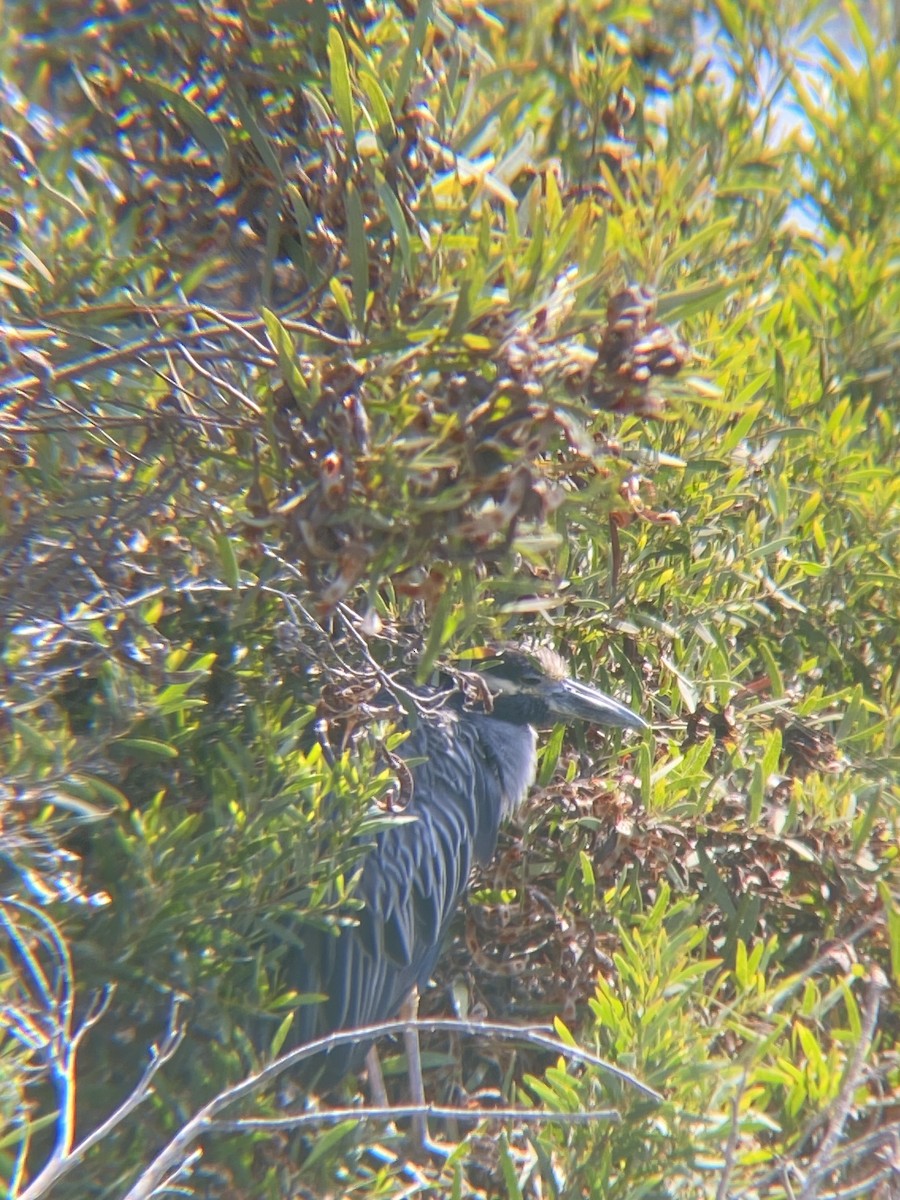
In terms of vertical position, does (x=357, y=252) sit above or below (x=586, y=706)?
above

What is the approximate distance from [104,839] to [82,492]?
573 mm

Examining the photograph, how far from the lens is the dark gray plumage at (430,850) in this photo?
190 centimetres

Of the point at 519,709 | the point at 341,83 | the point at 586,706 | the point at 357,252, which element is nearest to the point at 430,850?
the point at 519,709

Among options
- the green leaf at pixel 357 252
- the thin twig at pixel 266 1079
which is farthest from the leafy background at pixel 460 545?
the thin twig at pixel 266 1079

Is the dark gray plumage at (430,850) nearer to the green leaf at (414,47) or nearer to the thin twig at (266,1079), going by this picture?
the thin twig at (266,1079)

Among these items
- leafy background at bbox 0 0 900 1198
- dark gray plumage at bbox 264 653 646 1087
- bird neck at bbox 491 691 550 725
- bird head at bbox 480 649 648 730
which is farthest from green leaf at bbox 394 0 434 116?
bird neck at bbox 491 691 550 725

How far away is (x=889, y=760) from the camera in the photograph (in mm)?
1725

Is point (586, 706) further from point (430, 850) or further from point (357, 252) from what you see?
point (357, 252)

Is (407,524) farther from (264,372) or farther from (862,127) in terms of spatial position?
(862,127)

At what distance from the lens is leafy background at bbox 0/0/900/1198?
41.2 inches

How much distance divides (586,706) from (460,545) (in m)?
1.01

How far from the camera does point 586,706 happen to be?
1962mm

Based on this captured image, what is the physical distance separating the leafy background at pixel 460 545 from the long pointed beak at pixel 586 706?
2.2 inches

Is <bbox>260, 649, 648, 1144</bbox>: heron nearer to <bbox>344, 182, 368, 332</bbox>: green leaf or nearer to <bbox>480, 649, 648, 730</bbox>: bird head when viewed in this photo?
<bbox>480, 649, 648, 730</bbox>: bird head
